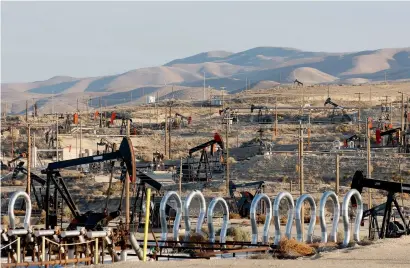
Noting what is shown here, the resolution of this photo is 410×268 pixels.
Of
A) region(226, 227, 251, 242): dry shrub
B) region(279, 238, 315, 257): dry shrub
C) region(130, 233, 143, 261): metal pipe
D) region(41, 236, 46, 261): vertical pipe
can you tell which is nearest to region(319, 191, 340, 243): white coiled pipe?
region(279, 238, 315, 257): dry shrub

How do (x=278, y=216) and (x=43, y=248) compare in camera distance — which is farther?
(x=278, y=216)

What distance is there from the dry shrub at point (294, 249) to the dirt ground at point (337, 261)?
2.31ft

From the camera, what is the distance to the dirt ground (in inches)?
958

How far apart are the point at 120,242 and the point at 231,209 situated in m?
18.2

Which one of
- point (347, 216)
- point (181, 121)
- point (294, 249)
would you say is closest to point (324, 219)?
point (347, 216)

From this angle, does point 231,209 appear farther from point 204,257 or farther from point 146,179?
point 204,257

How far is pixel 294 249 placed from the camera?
28500 mm

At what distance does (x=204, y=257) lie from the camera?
2758 cm

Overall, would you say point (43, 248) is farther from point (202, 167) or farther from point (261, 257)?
point (202, 167)

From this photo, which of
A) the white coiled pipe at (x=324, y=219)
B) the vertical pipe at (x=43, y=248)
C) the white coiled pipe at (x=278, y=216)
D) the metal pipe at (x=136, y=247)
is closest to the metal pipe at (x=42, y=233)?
the vertical pipe at (x=43, y=248)

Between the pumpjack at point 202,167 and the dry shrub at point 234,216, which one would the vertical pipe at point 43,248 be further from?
the pumpjack at point 202,167

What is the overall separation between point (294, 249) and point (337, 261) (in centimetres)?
291

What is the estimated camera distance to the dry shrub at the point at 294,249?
28.1 metres

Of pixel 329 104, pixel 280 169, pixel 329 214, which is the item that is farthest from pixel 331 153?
pixel 329 104
